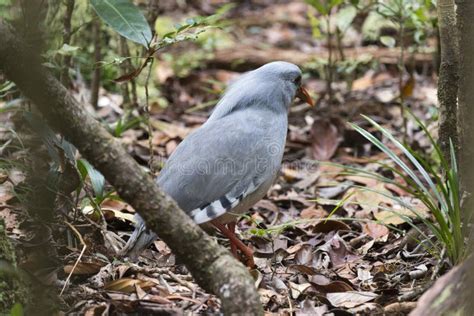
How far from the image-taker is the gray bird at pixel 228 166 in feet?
13.5

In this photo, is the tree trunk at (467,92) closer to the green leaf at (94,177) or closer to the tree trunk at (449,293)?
the tree trunk at (449,293)

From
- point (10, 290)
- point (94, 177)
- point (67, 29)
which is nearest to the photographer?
point (10, 290)

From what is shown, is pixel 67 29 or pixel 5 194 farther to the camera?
pixel 67 29

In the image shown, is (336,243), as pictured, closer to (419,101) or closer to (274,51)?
(419,101)

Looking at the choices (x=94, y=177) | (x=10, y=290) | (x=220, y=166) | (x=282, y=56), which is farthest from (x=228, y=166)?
(x=282, y=56)

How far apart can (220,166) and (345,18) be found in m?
3.01

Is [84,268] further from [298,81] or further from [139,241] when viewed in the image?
[298,81]

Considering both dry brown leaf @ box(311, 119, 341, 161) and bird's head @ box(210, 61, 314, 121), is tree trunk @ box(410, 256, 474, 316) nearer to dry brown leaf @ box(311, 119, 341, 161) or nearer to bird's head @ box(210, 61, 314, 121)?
bird's head @ box(210, 61, 314, 121)

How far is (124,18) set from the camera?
388 cm

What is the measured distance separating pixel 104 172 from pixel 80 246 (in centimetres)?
140

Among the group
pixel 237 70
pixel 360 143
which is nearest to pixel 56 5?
pixel 360 143

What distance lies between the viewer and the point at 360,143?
22.6 ft

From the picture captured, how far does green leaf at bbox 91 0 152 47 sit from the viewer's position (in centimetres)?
382

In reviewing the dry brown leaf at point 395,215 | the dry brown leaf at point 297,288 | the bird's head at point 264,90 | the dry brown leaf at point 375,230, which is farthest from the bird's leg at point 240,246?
the dry brown leaf at point 395,215
